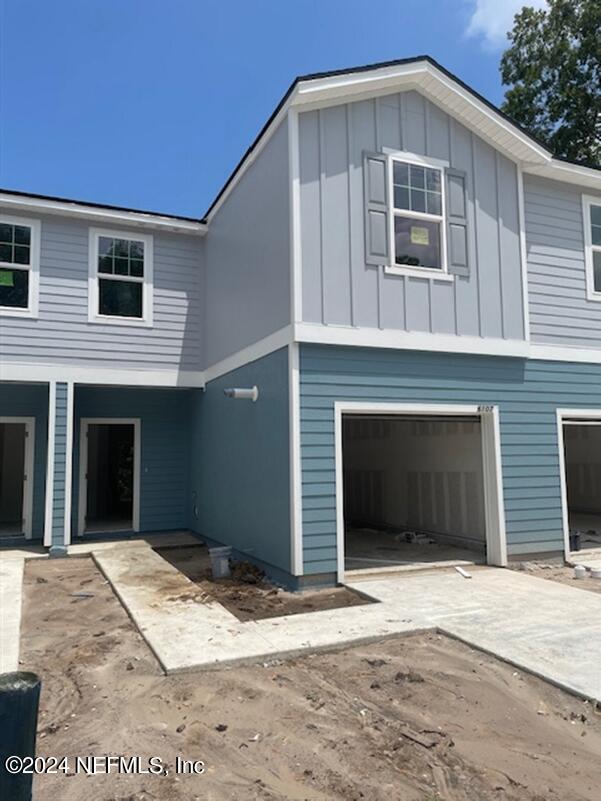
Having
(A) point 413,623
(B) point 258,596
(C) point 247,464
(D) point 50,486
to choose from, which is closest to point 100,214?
(D) point 50,486

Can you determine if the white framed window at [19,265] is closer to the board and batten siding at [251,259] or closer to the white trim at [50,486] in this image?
the white trim at [50,486]

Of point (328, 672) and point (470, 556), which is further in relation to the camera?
point (470, 556)

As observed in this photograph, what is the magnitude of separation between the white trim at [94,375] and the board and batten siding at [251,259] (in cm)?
56

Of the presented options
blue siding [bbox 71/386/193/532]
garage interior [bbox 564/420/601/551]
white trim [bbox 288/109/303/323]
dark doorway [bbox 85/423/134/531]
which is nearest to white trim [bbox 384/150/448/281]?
white trim [bbox 288/109/303/323]

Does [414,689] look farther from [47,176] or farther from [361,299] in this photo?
[47,176]

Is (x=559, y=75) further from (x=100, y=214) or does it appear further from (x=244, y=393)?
(x=244, y=393)

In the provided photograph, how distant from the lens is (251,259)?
8.02 metres

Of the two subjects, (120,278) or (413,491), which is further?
(413,491)

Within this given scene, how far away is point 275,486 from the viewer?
22.2ft

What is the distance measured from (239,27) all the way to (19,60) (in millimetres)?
4139

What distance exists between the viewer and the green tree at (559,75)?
17703 millimetres

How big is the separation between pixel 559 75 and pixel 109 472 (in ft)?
60.2

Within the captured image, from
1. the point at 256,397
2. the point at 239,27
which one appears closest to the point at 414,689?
the point at 256,397

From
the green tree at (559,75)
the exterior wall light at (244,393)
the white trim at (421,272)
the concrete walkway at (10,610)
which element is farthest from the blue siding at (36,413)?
the green tree at (559,75)
